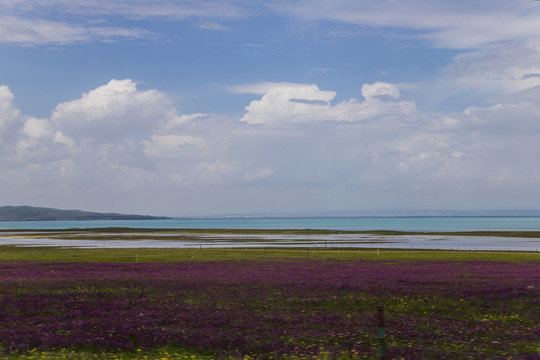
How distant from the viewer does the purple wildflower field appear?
61.0 ft

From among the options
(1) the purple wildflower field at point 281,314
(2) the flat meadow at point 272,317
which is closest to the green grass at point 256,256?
(1) the purple wildflower field at point 281,314

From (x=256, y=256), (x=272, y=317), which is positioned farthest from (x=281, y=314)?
(x=256, y=256)

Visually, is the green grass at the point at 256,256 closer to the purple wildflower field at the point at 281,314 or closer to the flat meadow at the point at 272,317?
the purple wildflower field at the point at 281,314

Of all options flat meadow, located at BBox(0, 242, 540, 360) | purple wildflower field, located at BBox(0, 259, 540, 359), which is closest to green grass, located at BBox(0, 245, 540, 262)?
purple wildflower field, located at BBox(0, 259, 540, 359)

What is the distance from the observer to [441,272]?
48406 mm

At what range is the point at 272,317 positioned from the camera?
79.7 feet

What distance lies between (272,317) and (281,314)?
1.11 meters

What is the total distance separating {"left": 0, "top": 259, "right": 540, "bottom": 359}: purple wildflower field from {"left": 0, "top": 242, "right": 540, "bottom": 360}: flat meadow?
0.07 meters

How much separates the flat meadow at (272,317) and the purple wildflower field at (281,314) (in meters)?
0.07

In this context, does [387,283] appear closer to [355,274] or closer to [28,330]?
[355,274]

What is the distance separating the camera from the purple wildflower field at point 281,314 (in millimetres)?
18594

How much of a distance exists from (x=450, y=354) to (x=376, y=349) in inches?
97.8

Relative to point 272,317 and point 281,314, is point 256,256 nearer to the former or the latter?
point 281,314

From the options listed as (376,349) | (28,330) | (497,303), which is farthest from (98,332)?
(497,303)
